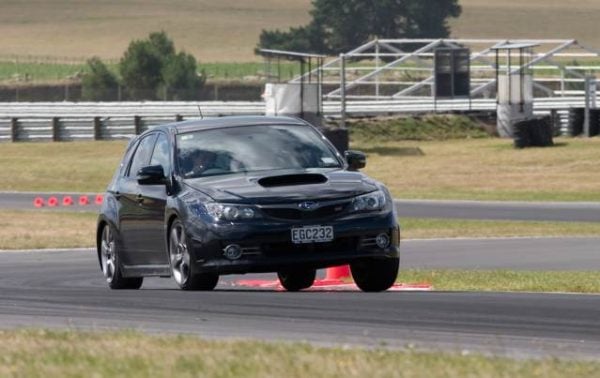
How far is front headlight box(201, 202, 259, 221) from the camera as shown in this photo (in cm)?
1273

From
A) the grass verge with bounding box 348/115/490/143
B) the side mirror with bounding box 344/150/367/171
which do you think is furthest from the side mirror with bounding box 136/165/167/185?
the grass verge with bounding box 348/115/490/143

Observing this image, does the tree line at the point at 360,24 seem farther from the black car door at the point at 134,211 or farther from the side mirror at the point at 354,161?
the side mirror at the point at 354,161

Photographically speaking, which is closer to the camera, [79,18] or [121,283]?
[121,283]

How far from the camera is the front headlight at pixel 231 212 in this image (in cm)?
1273

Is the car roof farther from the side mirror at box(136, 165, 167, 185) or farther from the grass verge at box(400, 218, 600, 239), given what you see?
the grass verge at box(400, 218, 600, 239)

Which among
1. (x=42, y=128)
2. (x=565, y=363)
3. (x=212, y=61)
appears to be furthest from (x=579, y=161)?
(x=212, y=61)

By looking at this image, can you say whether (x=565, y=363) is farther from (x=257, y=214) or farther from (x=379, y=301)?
(x=257, y=214)

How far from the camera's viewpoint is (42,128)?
56.2 m

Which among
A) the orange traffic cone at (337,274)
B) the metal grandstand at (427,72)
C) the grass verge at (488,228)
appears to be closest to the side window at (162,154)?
the orange traffic cone at (337,274)

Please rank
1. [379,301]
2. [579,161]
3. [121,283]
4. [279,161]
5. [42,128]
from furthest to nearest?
[42,128] → [579,161] → [121,283] → [279,161] → [379,301]

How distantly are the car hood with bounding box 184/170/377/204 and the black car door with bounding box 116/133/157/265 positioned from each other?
1.19 m

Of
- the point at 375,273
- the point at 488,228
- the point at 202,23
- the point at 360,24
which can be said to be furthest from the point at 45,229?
the point at 202,23

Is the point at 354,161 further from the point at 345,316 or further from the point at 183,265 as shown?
the point at 345,316

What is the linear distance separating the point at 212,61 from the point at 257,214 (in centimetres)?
9875
